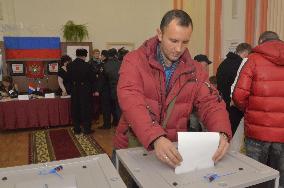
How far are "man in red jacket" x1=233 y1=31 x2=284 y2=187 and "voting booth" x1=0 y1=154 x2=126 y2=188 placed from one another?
118 centimetres

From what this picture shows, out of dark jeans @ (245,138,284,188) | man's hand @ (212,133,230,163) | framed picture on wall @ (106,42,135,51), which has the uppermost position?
framed picture on wall @ (106,42,135,51)

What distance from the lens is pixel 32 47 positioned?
6984mm

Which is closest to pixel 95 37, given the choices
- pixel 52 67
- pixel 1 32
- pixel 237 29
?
pixel 52 67

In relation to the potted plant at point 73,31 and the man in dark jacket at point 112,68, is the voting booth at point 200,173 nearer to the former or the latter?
the man in dark jacket at point 112,68

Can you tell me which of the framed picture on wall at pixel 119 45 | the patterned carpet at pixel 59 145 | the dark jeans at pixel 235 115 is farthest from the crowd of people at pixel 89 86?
the framed picture on wall at pixel 119 45

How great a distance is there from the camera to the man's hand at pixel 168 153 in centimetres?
105

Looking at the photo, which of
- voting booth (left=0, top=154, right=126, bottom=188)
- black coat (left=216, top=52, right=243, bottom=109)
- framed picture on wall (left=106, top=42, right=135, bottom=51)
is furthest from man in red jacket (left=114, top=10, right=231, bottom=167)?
framed picture on wall (left=106, top=42, right=135, bottom=51)

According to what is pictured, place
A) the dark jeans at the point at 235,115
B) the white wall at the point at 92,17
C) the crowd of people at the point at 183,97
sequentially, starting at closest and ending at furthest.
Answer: the crowd of people at the point at 183,97 < the dark jeans at the point at 235,115 < the white wall at the point at 92,17

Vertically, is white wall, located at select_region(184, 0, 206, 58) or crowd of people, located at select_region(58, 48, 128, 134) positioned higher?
white wall, located at select_region(184, 0, 206, 58)

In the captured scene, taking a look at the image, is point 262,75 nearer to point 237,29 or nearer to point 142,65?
point 142,65

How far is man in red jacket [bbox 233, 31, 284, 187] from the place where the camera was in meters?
1.90

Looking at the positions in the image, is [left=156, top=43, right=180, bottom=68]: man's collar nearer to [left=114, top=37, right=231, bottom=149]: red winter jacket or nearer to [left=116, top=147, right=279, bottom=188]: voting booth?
[left=114, top=37, right=231, bottom=149]: red winter jacket

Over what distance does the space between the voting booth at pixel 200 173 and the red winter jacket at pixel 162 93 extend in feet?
0.43

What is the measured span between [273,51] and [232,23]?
3740 millimetres
